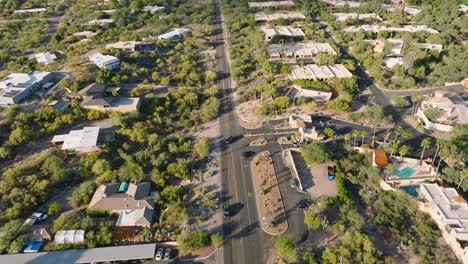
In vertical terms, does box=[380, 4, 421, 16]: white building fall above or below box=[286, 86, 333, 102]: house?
above

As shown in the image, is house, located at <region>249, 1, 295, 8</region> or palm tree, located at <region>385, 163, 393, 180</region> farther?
house, located at <region>249, 1, 295, 8</region>

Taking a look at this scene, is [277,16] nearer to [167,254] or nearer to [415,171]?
[415,171]

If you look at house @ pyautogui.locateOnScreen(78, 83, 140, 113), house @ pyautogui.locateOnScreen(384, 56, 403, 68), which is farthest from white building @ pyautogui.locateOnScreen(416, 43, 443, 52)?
house @ pyautogui.locateOnScreen(78, 83, 140, 113)

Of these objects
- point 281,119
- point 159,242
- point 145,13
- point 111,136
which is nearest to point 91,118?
point 111,136

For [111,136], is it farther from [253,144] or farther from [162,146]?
[253,144]

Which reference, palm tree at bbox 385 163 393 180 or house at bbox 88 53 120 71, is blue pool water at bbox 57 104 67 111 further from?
palm tree at bbox 385 163 393 180

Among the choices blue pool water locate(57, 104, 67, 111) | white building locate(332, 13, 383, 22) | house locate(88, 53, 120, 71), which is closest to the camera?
blue pool water locate(57, 104, 67, 111)

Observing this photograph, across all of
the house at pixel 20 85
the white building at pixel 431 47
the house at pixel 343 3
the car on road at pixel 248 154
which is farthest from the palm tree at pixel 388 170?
the house at pixel 343 3

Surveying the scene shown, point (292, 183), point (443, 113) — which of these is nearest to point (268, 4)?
point (443, 113)
